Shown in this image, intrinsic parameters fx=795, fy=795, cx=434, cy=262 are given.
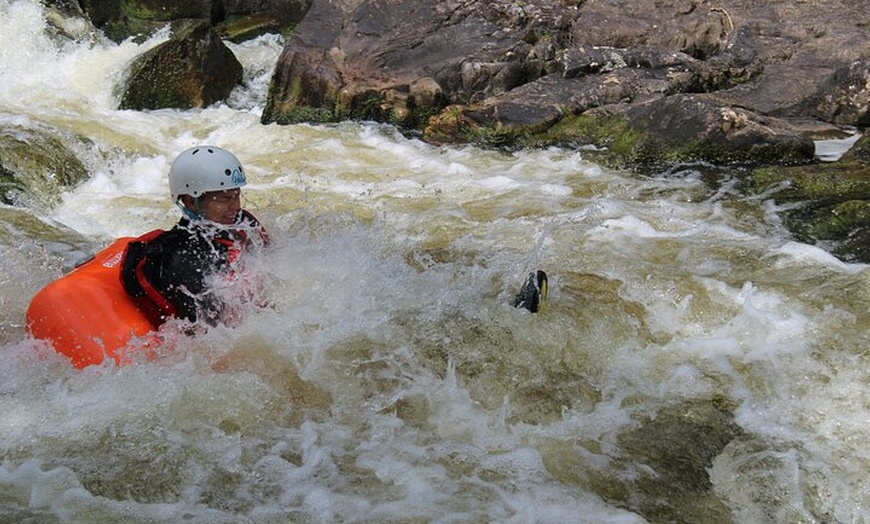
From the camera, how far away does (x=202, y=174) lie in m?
3.99

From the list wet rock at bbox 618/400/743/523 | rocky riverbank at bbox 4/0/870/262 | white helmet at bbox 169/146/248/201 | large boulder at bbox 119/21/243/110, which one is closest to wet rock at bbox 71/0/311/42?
rocky riverbank at bbox 4/0/870/262

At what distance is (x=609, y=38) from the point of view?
33.1 ft

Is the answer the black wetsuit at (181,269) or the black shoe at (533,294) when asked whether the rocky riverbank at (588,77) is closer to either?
the black shoe at (533,294)

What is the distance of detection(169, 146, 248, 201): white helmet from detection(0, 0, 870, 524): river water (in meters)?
0.49

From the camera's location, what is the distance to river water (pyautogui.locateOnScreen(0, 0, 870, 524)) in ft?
10.4

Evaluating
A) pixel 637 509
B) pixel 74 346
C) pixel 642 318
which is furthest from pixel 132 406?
pixel 642 318

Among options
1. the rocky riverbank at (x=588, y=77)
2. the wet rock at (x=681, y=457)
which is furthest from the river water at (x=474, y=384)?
the rocky riverbank at (x=588, y=77)

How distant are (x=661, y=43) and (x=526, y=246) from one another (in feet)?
17.5

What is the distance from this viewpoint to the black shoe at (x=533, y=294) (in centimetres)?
446

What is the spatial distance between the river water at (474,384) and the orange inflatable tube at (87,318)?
0.33 feet

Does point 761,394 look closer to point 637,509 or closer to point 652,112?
point 637,509

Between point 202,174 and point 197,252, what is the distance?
16.8 inches

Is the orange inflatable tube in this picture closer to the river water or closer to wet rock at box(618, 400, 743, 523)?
the river water

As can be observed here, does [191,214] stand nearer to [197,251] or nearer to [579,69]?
[197,251]
